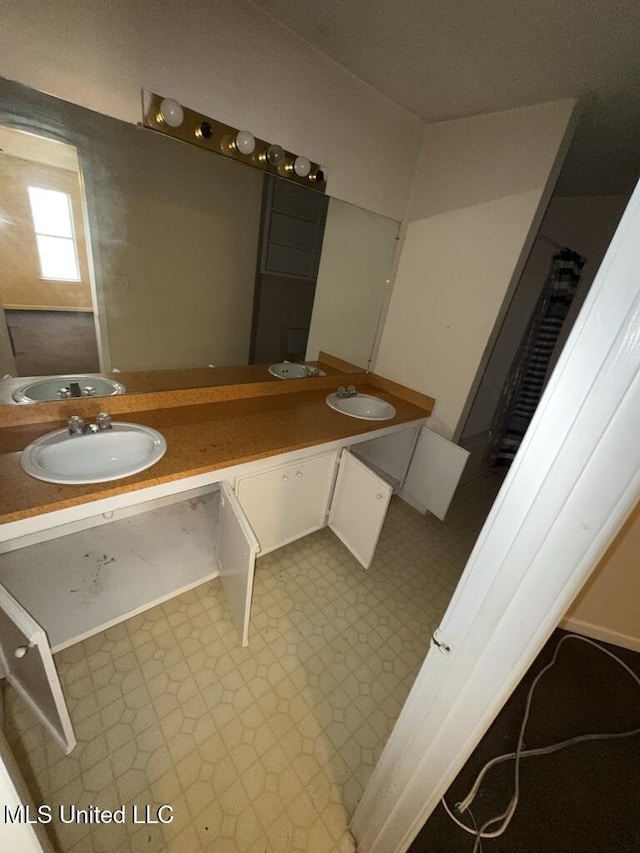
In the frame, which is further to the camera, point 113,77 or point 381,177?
point 381,177

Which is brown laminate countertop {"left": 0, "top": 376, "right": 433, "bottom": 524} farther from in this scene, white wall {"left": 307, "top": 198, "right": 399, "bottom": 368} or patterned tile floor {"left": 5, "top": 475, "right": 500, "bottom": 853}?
patterned tile floor {"left": 5, "top": 475, "right": 500, "bottom": 853}

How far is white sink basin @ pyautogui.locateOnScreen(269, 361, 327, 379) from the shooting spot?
6.12 ft

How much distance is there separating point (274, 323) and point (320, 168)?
75 centimetres

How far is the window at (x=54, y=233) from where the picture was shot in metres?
1.04

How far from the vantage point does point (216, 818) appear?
0.94 m

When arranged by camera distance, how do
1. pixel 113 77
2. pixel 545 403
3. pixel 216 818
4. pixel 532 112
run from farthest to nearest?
pixel 532 112 → pixel 113 77 → pixel 216 818 → pixel 545 403

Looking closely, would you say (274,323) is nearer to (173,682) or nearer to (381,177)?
(381,177)

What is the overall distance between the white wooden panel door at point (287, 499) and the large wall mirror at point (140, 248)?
0.64 meters

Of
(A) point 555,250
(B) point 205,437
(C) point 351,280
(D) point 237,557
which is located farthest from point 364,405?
(A) point 555,250

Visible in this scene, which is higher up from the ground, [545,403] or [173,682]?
[545,403]

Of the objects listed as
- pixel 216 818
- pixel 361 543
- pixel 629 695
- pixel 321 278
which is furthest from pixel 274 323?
pixel 629 695

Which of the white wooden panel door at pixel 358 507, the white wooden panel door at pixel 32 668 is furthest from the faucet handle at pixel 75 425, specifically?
the white wooden panel door at pixel 358 507

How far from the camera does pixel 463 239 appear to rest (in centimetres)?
183

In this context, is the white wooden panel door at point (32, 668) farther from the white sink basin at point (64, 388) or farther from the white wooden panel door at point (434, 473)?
the white wooden panel door at point (434, 473)
